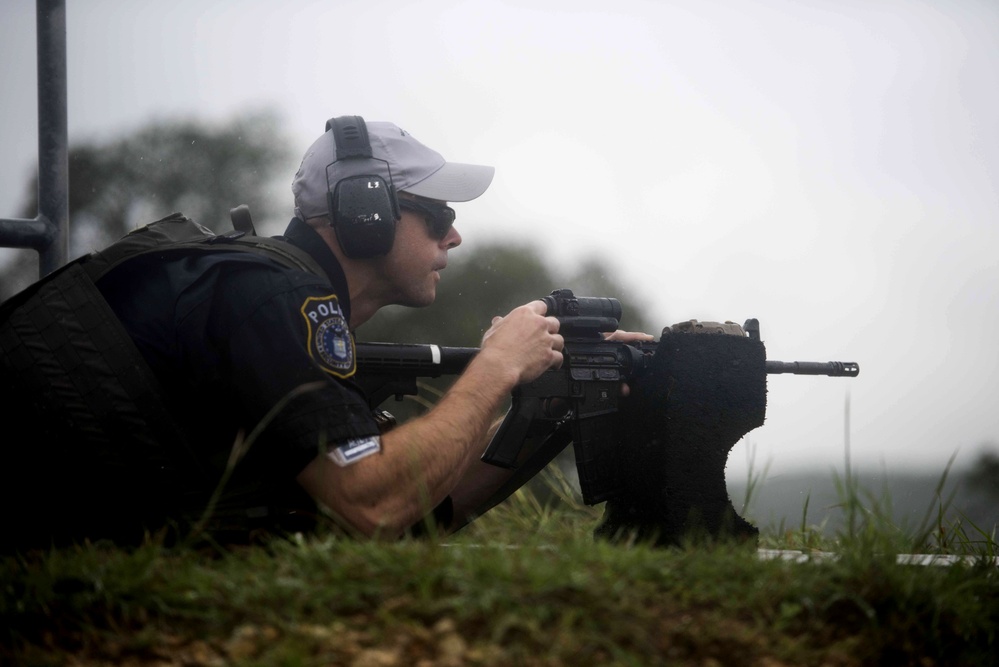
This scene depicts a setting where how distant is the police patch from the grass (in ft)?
2.06

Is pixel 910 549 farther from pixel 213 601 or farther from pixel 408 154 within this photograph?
pixel 408 154

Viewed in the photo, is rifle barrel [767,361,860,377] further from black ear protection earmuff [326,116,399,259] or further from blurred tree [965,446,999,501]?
blurred tree [965,446,999,501]

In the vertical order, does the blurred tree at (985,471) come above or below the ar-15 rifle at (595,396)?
below

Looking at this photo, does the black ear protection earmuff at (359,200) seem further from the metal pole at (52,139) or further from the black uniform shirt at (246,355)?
the metal pole at (52,139)

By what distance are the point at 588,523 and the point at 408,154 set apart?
8.83 ft

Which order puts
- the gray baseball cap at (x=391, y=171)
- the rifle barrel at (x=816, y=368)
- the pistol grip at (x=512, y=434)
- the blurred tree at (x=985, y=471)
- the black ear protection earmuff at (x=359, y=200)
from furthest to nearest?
the blurred tree at (x=985, y=471)
the rifle barrel at (x=816, y=368)
the pistol grip at (x=512, y=434)
the gray baseball cap at (x=391, y=171)
the black ear protection earmuff at (x=359, y=200)

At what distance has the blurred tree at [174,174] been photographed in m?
19.8

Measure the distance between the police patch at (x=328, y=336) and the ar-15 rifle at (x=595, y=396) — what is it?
3.85 feet

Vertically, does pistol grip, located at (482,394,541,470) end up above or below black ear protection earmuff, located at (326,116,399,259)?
below

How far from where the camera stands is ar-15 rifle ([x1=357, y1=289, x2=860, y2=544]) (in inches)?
176

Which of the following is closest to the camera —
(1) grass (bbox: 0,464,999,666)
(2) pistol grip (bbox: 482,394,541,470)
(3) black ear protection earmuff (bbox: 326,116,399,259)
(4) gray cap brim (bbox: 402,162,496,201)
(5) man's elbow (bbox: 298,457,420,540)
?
(1) grass (bbox: 0,464,999,666)

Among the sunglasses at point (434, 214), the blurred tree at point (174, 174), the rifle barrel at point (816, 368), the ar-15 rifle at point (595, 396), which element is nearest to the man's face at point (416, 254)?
the sunglasses at point (434, 214)

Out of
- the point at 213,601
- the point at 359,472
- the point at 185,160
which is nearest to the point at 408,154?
the point at 359,472

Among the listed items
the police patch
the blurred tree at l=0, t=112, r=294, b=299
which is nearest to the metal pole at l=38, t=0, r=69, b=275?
the police patch
